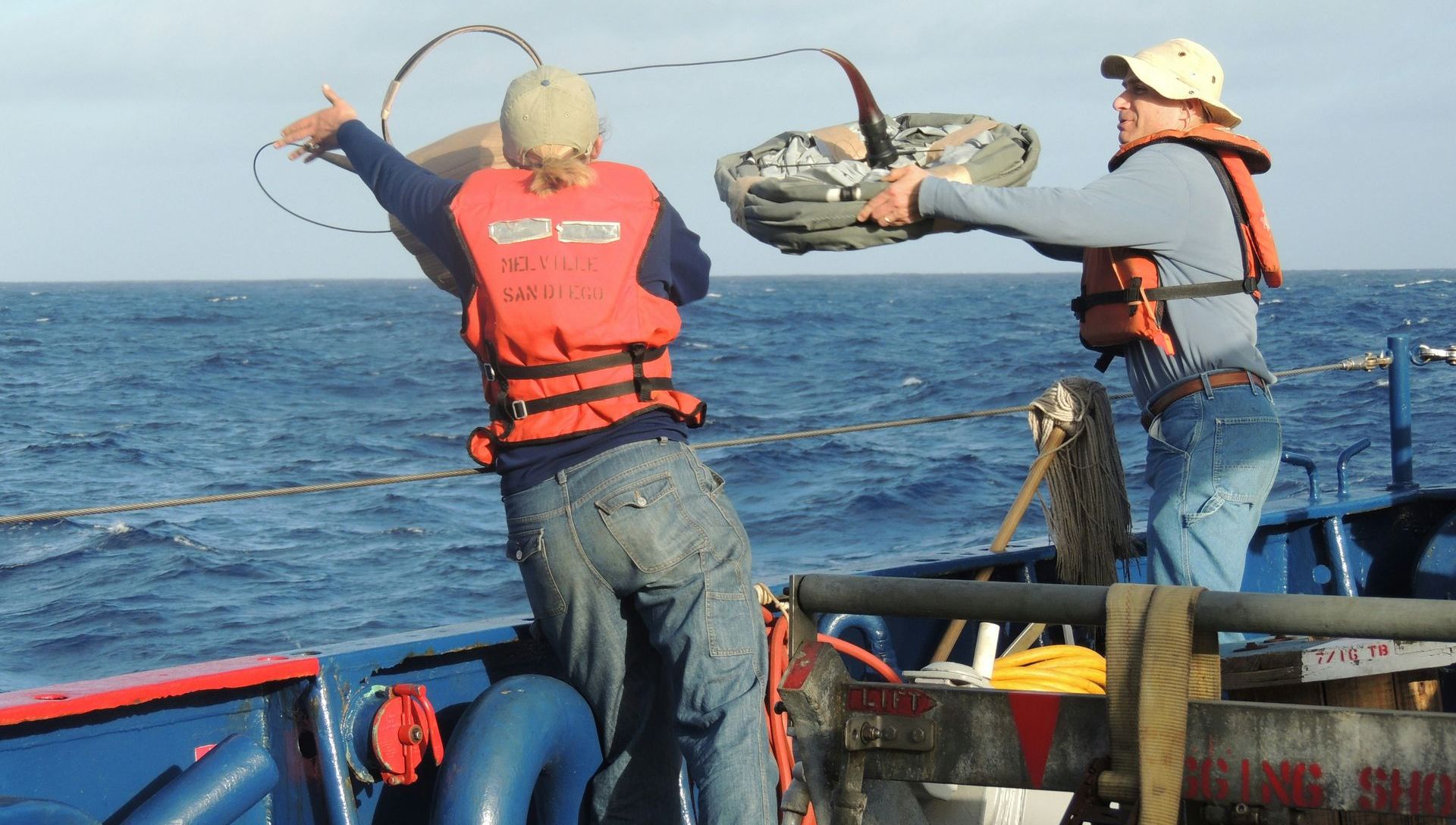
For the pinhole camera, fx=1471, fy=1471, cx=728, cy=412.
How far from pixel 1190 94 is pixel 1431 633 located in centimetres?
184

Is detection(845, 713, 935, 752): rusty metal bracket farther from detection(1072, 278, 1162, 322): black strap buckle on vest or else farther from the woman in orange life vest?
detection(1072, 278, 1162, 322): black strap buckle on vest

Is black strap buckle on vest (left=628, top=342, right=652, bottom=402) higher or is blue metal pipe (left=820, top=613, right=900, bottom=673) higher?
black strap buckle on vest (left=628, top=342, right=652, bottom=402)

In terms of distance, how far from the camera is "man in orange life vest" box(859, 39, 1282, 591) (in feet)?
10.6

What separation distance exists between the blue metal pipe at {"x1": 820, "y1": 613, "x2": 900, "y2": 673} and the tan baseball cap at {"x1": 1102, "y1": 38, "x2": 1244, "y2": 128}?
1541mm

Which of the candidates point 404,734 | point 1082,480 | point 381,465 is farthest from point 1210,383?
point 381,465

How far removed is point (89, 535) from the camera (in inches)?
435

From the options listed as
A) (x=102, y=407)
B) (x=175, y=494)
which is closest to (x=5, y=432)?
(x=102, y=407)

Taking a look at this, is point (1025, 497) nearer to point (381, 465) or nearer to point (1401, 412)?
point (1401, 412)

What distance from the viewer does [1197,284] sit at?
3.30 m

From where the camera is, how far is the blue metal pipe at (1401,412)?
16.3 feet

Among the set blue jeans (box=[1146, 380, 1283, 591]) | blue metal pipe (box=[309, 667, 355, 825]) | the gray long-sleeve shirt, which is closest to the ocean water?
blue jeans (box=[1146, 380, 1283, 591])

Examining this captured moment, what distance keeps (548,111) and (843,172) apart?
0.70 meters

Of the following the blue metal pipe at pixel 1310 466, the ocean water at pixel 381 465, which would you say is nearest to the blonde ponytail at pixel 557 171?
the ocean water at pixel 381 465

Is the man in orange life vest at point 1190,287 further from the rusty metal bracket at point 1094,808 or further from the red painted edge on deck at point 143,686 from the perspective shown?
the red painted edge on deck at point 143,686
